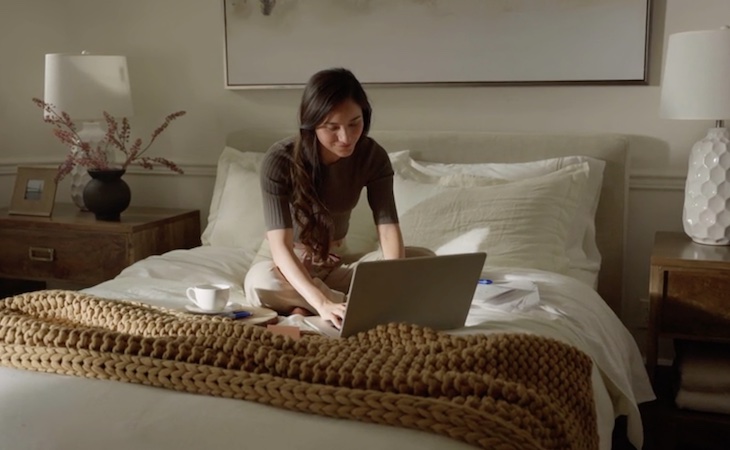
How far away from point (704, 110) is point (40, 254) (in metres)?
2.51

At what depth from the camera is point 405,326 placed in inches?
68.4

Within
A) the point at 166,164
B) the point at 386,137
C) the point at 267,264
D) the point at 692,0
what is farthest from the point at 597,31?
the point at 166,164

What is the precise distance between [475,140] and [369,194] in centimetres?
81

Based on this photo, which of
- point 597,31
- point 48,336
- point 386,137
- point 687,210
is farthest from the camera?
point 386,137

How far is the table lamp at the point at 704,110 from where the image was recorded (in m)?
2.56

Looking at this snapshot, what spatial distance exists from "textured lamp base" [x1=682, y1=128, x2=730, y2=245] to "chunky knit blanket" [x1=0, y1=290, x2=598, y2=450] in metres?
1.13

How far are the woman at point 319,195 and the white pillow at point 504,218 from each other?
36cm

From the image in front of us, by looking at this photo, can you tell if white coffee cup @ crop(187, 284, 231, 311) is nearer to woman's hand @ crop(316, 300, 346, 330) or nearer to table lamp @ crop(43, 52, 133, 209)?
woman's hand @ crop(316, 300, 346, 330)

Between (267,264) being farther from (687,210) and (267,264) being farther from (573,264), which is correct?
(687,210)

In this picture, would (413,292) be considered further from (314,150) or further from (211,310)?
(314,150)

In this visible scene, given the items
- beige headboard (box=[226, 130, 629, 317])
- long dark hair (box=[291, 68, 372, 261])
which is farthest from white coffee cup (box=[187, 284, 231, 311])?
beige headboard (box=[226, 130, 629, 317])

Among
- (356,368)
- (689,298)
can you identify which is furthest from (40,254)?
(689,298)

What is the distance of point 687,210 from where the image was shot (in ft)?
9.14

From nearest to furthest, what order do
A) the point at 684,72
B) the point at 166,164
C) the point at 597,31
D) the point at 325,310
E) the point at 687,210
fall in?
the point at 325,310
the point at 684,72
the point at 687,210
the point at 597,31
the point at 166,164
